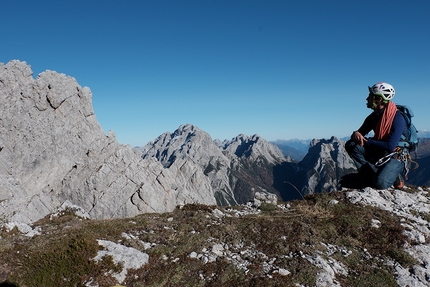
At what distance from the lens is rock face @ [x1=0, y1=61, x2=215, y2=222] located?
87.2m

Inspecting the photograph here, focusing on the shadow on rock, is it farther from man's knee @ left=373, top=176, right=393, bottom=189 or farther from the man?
man's knee @ left=373, top=176, right=393, bottom=189

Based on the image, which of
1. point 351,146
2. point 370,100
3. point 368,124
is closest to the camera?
point 370,100

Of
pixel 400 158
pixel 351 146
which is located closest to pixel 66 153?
pixel 351 146

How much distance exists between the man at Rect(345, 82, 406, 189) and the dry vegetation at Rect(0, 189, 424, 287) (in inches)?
98.8

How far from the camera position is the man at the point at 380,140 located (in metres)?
11.7

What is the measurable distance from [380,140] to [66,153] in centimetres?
11075

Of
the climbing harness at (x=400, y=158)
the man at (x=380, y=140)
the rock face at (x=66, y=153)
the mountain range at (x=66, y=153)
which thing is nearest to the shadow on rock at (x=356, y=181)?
the man at (x=380, y=140)

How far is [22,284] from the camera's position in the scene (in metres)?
7.09

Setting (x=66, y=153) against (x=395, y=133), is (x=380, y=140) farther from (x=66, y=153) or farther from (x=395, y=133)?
(x=66, y=153)

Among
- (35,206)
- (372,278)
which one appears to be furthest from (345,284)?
(35,206)

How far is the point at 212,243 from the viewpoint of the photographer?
9328mm

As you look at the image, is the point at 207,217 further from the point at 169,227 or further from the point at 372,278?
the point at 372,278

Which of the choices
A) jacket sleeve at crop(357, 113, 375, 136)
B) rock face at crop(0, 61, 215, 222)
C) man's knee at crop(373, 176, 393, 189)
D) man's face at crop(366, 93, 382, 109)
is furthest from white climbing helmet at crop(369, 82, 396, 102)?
rock face at crop(0, 61, 215, 222)

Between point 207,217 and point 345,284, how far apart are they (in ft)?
21.6
